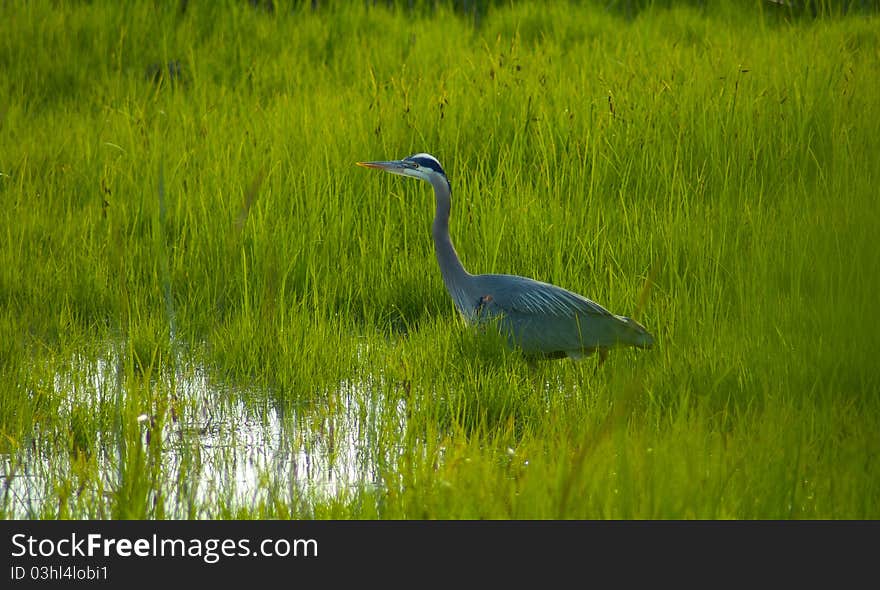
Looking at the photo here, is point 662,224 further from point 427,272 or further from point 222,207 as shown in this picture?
point 222,207

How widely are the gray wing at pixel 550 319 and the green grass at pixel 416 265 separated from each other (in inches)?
4.8

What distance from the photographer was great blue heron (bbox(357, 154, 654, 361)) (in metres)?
3.96

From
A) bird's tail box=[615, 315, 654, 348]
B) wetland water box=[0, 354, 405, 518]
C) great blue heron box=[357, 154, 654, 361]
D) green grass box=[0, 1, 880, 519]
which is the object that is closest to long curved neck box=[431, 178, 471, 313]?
great blue heron box=[357, 154, 654, 361]

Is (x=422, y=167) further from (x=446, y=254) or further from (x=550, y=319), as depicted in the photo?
(x=550, y=319)

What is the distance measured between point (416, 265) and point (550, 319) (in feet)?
3.81

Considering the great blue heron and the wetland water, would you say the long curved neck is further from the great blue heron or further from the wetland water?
the wetland water

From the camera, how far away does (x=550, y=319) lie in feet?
13.3

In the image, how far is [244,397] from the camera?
4.04m

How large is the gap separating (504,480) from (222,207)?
287 cm

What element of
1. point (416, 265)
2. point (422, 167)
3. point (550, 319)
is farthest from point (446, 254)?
point (550, 319)

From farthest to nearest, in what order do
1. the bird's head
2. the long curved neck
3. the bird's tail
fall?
1. the bird's head
2. the long curved neck
3. the bird's tail

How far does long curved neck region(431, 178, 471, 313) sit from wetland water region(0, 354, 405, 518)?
578mm

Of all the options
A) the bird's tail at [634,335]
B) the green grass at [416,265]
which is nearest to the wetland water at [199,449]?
the green grass at [416,265]

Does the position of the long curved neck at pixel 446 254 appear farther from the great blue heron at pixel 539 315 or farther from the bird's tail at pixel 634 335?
the bird's tail at pixel 634 335
